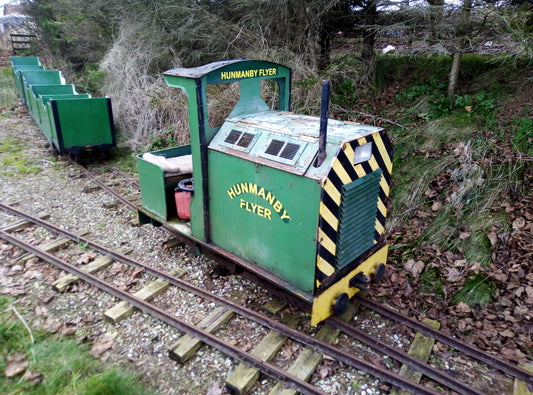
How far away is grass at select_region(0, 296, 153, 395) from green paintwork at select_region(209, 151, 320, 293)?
5.90 feet

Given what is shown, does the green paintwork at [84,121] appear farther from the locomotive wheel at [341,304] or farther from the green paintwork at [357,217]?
the locomotive wheel at [341,304]

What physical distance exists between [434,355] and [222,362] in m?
2.21

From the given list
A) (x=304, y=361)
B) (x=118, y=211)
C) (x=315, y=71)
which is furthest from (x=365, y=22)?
(x=304, y=361)

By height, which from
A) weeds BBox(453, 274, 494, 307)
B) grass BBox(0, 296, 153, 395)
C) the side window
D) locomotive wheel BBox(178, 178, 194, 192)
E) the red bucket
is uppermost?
the side window

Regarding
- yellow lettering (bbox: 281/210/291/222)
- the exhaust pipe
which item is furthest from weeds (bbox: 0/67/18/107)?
the exhaust pipe

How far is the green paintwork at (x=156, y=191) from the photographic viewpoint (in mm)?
5387

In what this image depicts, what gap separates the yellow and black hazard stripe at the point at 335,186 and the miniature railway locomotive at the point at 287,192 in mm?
11

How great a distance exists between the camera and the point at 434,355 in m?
3.98

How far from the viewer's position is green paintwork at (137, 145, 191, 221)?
5387 millimetres

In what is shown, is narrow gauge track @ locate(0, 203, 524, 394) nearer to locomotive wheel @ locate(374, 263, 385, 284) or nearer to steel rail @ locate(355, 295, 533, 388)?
steel rail @ locate(355, 295, 533, 388)

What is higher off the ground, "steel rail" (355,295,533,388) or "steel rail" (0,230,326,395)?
"steel rail" (355,295,533,388)

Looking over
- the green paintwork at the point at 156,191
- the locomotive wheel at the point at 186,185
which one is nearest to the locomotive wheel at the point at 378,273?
the locomotive wheel at the point at 186,185

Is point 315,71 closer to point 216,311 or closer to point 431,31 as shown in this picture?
point 431,31

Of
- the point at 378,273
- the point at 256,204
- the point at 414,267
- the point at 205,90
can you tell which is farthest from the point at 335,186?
the point at 414,267
